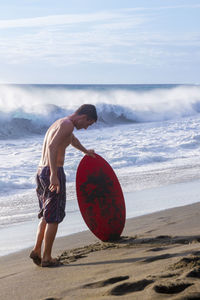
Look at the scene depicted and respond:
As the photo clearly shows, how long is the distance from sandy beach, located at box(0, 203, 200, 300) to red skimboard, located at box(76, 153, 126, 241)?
0.49 ft

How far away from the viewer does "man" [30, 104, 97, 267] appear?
411 cm

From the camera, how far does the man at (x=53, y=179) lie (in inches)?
162

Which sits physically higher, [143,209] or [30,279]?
[30,279]

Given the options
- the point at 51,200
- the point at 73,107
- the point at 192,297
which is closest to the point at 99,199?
the point at 51,200

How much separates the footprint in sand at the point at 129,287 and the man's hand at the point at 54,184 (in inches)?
51.0

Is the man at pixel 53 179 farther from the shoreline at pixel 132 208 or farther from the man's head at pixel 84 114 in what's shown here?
the shoreline at pixel 132 208

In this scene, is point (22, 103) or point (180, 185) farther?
point (22, 103)

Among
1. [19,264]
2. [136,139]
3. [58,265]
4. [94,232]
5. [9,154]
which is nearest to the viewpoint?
[58,265]

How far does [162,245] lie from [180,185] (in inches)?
175

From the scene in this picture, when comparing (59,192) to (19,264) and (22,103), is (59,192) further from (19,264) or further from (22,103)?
(22,103)

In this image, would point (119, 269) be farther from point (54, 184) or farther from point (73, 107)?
point (73, 107)

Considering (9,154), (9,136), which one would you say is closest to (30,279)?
(9,154)

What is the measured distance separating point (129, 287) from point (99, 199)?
2.19 metres

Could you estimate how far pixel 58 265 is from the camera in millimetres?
4066
